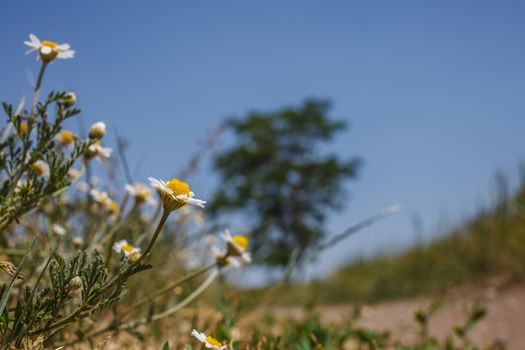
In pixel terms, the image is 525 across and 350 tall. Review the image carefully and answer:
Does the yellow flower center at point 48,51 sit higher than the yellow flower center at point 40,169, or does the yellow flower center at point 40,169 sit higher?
the yellow flower center at point 48,51

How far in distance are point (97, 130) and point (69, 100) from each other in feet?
0.28

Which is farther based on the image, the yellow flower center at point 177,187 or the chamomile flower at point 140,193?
the chamomile flower at point 140,193

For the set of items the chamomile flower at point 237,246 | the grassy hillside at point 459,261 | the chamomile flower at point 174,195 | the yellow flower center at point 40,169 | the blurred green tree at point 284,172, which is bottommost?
the chamomile flower at point 174,195

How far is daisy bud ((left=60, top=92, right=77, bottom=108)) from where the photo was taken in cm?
107

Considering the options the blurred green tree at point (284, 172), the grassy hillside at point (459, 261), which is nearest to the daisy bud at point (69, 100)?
the grassy hillside at point (459, 261)

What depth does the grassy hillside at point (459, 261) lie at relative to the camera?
5.55 m

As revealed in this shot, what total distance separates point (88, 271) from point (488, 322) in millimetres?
3690

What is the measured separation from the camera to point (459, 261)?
616 cm

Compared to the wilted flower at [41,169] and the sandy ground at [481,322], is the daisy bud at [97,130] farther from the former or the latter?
the sandy ground at [481,322]

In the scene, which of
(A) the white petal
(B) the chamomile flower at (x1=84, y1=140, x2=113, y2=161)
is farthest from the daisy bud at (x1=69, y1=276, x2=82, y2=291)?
(A) the white petal

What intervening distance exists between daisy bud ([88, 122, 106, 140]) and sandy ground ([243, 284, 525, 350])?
1.94 m

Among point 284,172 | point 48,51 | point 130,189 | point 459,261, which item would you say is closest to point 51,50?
point 48,51

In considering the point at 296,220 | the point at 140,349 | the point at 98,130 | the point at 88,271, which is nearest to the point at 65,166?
the point at 98,130

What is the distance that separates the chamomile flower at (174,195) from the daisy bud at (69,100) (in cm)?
37
